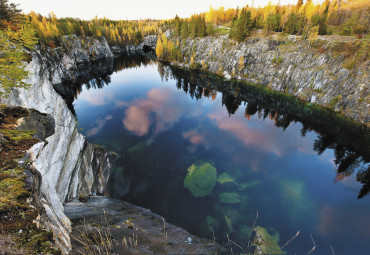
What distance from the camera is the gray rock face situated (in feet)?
27.3

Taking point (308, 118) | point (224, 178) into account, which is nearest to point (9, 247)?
point (224, 178)

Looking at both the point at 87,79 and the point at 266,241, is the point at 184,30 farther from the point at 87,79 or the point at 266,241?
the point at 266,241

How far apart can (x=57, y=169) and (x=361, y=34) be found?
4055 inches

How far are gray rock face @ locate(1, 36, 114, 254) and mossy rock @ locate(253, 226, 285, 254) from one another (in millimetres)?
17835

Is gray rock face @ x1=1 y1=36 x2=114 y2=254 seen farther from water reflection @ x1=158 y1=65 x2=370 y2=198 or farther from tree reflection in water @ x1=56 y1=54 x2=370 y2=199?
water reflection @ x1=158 y1=65 x2=370 y2=198

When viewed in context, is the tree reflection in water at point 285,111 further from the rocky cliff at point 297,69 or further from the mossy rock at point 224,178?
the mossy rock at point 224,178

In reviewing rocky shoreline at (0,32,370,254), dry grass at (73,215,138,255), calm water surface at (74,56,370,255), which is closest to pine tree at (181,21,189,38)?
rocky shoreline at (0,32,370,254)

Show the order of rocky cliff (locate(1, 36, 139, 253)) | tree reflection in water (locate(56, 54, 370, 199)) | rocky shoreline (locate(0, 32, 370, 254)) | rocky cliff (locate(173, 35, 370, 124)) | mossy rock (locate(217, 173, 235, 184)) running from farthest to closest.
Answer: rocky cliff (locate(173, 35, 370, 124)) → tree reflection in water (locate(56, 54, 370, 199)) → mossy rock (locate(217, 173, 235, 184)) → rocky shoreline (locate(0, 32, 370, 254)) → rocky cliff (locate(1, 36, 139, 253))

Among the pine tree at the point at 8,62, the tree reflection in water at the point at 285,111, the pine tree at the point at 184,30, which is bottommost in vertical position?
the tree reflection in water at the point at 285,111

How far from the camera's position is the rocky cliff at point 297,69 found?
4431 centimetres

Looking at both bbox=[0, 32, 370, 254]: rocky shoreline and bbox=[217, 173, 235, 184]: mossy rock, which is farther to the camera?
bbox=[217, 173, 235, 184]: mossy rock

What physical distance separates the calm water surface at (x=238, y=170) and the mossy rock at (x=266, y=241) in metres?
0.83

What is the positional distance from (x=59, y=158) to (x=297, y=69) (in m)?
75.7

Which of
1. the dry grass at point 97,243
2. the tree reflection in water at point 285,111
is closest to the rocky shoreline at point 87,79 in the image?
the dry grass at point 97,243
